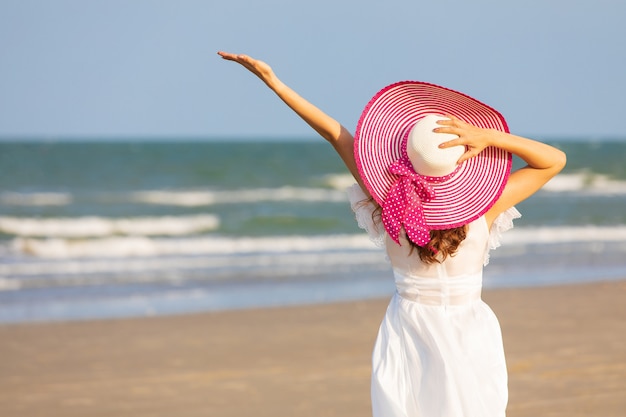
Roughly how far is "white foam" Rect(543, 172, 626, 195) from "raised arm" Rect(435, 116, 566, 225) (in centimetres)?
2192

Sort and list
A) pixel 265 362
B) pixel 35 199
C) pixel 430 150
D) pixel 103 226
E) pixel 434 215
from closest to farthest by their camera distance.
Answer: pixel 430 150, pixel 434 215, pixel 265 362, pixel 103 226, pixel 35 199

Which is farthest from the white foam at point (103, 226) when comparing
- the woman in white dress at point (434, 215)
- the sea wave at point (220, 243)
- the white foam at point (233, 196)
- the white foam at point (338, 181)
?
the woman in white dress at point (434, 215)

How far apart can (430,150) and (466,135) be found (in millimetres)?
109

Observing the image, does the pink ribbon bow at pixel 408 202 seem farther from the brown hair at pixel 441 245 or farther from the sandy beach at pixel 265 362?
the sandy beach at pixel 265 362

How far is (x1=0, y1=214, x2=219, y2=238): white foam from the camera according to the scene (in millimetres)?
15907

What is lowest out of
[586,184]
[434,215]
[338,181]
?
[586,184]

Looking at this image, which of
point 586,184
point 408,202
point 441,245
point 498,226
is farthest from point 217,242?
point 586,184

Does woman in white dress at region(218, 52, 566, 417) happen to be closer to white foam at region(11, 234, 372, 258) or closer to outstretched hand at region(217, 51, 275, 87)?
outstretched hand at region(217, 51, 275, 87)

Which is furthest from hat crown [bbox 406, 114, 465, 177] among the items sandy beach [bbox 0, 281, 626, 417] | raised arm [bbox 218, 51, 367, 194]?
sandy beach [bbox 0, 281, 626, 417]

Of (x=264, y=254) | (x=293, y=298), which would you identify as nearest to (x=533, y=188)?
(x=293, y=298)

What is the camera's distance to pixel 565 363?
6.00 meters

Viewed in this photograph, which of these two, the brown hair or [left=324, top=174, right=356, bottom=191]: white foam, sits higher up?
the brown hair

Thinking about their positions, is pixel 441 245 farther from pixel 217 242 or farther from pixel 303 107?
pixel 217 242

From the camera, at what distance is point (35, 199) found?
2075 cm
